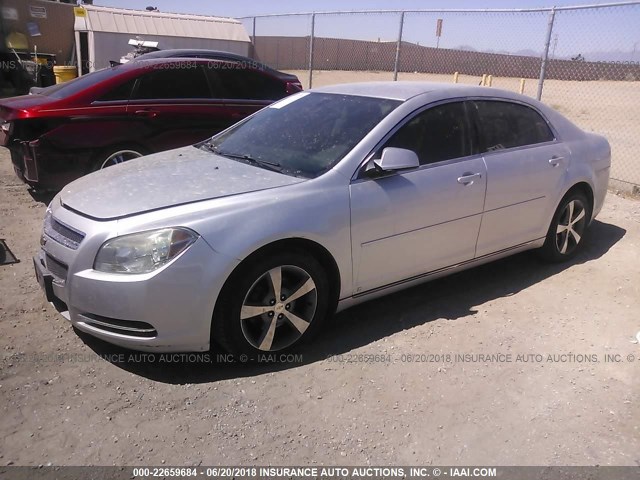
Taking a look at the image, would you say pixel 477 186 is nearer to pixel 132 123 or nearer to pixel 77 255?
pixel 77 255

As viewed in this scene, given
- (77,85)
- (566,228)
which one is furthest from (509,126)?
(77,85)

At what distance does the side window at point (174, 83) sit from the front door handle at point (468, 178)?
3.93 meters

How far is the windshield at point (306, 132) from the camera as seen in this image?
11.9ft

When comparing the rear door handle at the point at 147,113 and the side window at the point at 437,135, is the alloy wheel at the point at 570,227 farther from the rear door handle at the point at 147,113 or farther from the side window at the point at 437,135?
the rear door handle at the point at 147,113

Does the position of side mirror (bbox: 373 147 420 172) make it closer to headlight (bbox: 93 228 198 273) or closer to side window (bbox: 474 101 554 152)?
side window (bbox: 474 101 554 152)

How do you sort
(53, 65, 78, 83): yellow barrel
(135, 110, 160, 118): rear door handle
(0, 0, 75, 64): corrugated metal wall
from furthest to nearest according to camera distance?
(0, 0, 75, 64): corrugated metal wall
(53, 65, 78, 83): yellow barrel
(135, 110, 160, 118): rear door handle

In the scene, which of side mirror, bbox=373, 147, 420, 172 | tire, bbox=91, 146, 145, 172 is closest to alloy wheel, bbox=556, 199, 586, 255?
side mirror, bbox=373, 147, 420, 172

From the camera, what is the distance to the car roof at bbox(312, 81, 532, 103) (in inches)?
158

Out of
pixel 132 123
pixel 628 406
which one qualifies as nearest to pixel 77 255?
pixel 628 406

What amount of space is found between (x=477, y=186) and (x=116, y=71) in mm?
4369

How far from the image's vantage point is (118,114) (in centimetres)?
604

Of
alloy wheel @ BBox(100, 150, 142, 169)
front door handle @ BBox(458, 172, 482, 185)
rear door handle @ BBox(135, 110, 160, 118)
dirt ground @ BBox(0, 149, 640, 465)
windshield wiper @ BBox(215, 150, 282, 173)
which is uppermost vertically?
windshield wiper @ BBox(215, 150, 282, 173)

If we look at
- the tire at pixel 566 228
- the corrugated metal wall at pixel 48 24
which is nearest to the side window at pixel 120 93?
the tire at pixel 566 228

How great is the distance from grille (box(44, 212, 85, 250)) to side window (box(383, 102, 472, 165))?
1.96 metres
